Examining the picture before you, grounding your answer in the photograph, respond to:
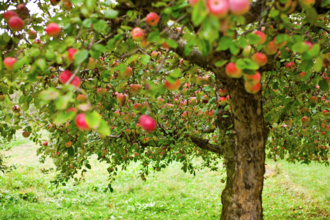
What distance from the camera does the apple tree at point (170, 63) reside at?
3.71ft

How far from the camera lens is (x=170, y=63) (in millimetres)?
2736

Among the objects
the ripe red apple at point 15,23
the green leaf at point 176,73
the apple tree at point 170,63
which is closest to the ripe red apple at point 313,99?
the apple tree at point 170,63

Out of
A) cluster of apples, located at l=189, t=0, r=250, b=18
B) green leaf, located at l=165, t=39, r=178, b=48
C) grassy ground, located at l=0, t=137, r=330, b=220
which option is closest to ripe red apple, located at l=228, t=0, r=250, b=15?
cluster of apples, located at l=189, t=0, r=250, b=18

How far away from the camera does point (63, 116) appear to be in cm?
103

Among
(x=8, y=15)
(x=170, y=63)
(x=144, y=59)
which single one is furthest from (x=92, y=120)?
(x=170, y=63)

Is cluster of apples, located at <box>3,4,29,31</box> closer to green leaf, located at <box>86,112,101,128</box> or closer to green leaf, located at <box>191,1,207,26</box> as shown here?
green leaf, located at <box>86,112,101,128</box>

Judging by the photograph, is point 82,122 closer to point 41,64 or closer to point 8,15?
point 41,64

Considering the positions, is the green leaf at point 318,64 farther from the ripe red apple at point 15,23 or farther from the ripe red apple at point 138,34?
the ripe red apple at point 15,23

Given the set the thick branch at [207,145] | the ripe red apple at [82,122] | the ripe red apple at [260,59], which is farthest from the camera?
the thick branch at [207,145]

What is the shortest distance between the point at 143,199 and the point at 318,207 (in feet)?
16.6

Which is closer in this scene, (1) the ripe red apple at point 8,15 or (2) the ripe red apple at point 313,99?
(1) the ripe red apple at point 8,15

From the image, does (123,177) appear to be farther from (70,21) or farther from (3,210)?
(70,21)

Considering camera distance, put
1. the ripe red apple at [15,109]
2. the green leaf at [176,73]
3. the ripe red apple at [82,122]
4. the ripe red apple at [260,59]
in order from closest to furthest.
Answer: the ripe red apple at [82,122] → the green leaf at [176,73] → the ripe red apple at [260,59] → the ripe red apple at [15,109]

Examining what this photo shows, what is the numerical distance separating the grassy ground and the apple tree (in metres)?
3.16
